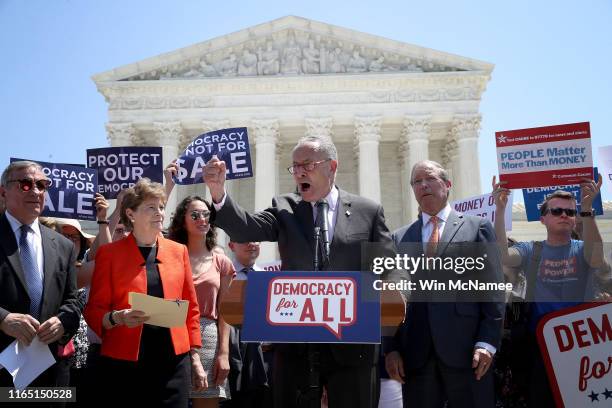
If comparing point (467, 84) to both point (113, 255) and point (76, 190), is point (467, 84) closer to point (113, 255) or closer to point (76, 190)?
point (76, 190)

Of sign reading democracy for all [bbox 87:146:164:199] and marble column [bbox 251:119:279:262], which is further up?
marble column [bbox 251:119:279:262]

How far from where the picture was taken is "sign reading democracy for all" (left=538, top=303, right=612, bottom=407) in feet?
14.6

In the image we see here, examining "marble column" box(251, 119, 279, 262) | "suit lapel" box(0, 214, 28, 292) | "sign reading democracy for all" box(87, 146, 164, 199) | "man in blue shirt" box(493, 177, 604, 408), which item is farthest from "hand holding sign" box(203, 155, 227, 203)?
"marble column" box(251, 119, 279, 262)

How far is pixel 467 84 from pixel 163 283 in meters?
35.0

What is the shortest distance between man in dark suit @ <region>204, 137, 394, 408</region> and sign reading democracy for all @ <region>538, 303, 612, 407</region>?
5.01 ft

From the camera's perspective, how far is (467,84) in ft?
121

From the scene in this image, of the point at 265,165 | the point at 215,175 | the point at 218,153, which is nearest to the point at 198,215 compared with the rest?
the point at 215,175

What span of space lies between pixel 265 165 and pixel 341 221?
31.3 m

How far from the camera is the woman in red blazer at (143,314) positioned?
15.0 ft

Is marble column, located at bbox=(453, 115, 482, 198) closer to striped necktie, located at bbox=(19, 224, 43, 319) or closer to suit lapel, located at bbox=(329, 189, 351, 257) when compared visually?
suit lapel, located at bbox=(329, 189, 351, 257)

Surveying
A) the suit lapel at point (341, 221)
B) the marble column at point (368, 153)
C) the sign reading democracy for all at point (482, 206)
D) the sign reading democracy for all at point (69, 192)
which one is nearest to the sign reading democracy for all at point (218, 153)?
the sign reading democracy for all at point (69, 192)

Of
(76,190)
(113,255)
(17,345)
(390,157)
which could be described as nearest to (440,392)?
(113,255)

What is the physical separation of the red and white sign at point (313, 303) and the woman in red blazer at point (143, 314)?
61.1 inches

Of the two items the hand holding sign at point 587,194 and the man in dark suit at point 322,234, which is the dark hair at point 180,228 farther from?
the hand holding sign at point 587,194
